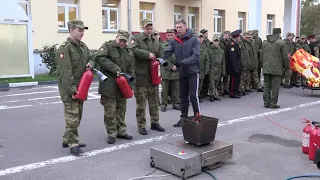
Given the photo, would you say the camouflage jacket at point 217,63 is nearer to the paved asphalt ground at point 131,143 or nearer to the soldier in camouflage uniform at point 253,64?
the paved asphalt ground at point 131,143

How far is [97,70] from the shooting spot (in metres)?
5.96

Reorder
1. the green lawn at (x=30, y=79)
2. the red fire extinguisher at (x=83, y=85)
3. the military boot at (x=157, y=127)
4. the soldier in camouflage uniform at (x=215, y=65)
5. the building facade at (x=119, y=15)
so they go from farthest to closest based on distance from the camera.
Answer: the building facade at (x=119, y=15) < the green lawn at (x=30, y=79) < the soldier in camouflage uniform at (x=215, y=65) < the military boot at (x=157, y=127) < the red fire extinguisher at (x=83, y=85)

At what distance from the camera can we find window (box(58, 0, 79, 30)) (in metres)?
18.4

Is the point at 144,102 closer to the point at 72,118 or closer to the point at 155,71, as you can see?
the point at 155,71

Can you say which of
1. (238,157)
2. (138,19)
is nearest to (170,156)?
Answer: (238,157)

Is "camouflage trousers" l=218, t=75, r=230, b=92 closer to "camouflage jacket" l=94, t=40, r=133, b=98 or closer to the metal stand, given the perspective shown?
"camouflage jacket" l=94, t=40, r=133, b=98

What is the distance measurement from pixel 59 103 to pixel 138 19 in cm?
1146

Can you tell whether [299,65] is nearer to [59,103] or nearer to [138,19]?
[59,103]

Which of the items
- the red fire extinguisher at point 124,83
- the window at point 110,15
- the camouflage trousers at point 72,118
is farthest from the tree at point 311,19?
the camouflage trousers at point 72,118

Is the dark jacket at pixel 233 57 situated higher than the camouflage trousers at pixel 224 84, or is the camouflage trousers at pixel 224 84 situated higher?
the dark jacket at pixel 233 57

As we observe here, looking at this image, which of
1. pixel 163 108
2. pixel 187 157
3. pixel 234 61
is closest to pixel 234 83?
pixel 234 61

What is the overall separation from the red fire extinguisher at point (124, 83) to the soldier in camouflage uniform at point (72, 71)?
577mm

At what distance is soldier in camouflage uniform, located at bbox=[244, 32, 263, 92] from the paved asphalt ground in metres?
2.11

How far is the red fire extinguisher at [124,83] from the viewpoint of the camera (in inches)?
239
